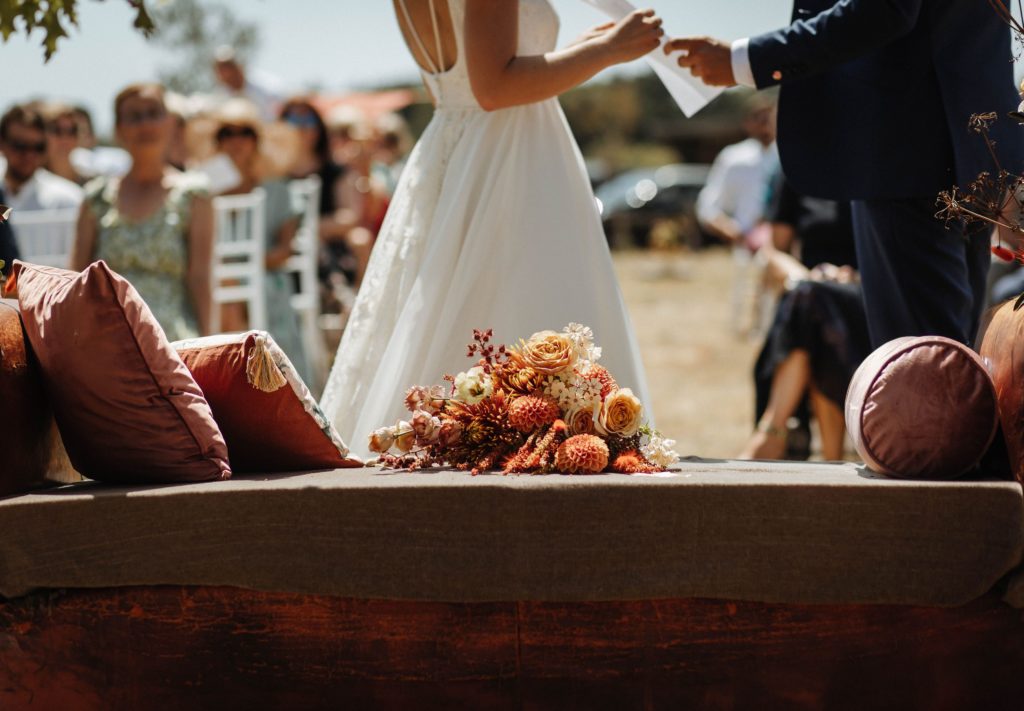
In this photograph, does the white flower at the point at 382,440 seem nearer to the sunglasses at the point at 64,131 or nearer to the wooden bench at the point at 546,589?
the wooden bench at the point at 546,589

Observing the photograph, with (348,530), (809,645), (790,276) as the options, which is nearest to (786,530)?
(809,645)

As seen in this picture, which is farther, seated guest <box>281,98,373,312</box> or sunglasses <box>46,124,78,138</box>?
seated guest <box>281,98,373,312</box>

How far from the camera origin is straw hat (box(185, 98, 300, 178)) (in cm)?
734

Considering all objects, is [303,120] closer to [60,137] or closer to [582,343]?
[60,137]

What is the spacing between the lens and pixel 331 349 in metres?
8.24

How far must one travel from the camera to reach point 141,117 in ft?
18.0

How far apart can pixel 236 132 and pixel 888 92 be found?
489 centimetres

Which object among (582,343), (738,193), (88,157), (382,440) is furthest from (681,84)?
(738,193)

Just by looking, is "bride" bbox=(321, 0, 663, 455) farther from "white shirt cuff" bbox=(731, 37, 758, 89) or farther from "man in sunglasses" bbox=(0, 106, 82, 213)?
"man in sunglasses" bbox=(0, 106, 82, 213)

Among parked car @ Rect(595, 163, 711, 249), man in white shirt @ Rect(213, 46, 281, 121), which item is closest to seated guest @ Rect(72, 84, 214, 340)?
man in white shirt @ Rect(213, 46, 281, 121)

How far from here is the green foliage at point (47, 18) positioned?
9.02 feet

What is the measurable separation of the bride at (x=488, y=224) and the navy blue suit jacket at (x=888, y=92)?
44 cm

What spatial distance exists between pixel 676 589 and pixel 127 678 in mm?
1143

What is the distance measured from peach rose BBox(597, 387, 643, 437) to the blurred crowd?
226cm
